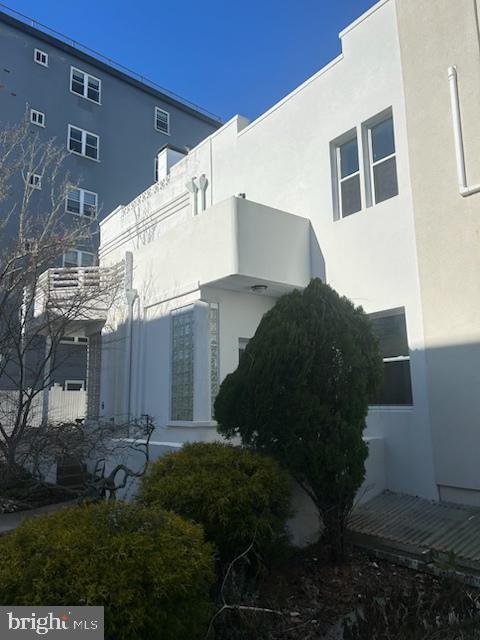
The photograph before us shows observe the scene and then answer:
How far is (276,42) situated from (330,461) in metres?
9.28

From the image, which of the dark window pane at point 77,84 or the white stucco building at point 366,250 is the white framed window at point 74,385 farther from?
the dark window pane at point 77,84

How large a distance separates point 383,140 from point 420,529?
5.99 m

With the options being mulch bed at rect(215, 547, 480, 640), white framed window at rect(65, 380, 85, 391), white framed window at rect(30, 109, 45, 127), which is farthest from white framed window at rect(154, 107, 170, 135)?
mulch bed at rect(215, 547, 480, 640)

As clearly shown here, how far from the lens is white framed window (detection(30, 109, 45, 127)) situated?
19766 mm

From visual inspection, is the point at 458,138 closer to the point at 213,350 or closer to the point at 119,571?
the point at 213,350

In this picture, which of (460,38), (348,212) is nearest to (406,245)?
(348,212)

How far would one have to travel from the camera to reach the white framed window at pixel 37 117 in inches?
778

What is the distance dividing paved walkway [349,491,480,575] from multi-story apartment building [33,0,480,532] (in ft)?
0.80

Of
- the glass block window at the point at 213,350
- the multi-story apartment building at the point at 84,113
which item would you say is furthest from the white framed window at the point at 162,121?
the glass block window at the point at 213,350

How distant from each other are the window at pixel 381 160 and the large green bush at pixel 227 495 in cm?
509

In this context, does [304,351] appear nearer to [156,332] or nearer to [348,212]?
[348,212]

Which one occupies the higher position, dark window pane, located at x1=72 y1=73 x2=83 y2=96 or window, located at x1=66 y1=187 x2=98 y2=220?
dark window pane, located at x1=72 y1=73 x2=83 y2=96

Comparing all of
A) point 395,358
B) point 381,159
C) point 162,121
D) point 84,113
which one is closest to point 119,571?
point 395,358

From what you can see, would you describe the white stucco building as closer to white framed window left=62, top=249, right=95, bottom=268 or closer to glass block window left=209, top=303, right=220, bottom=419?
glass block window left=209, top=303, right=220, bottom=419
